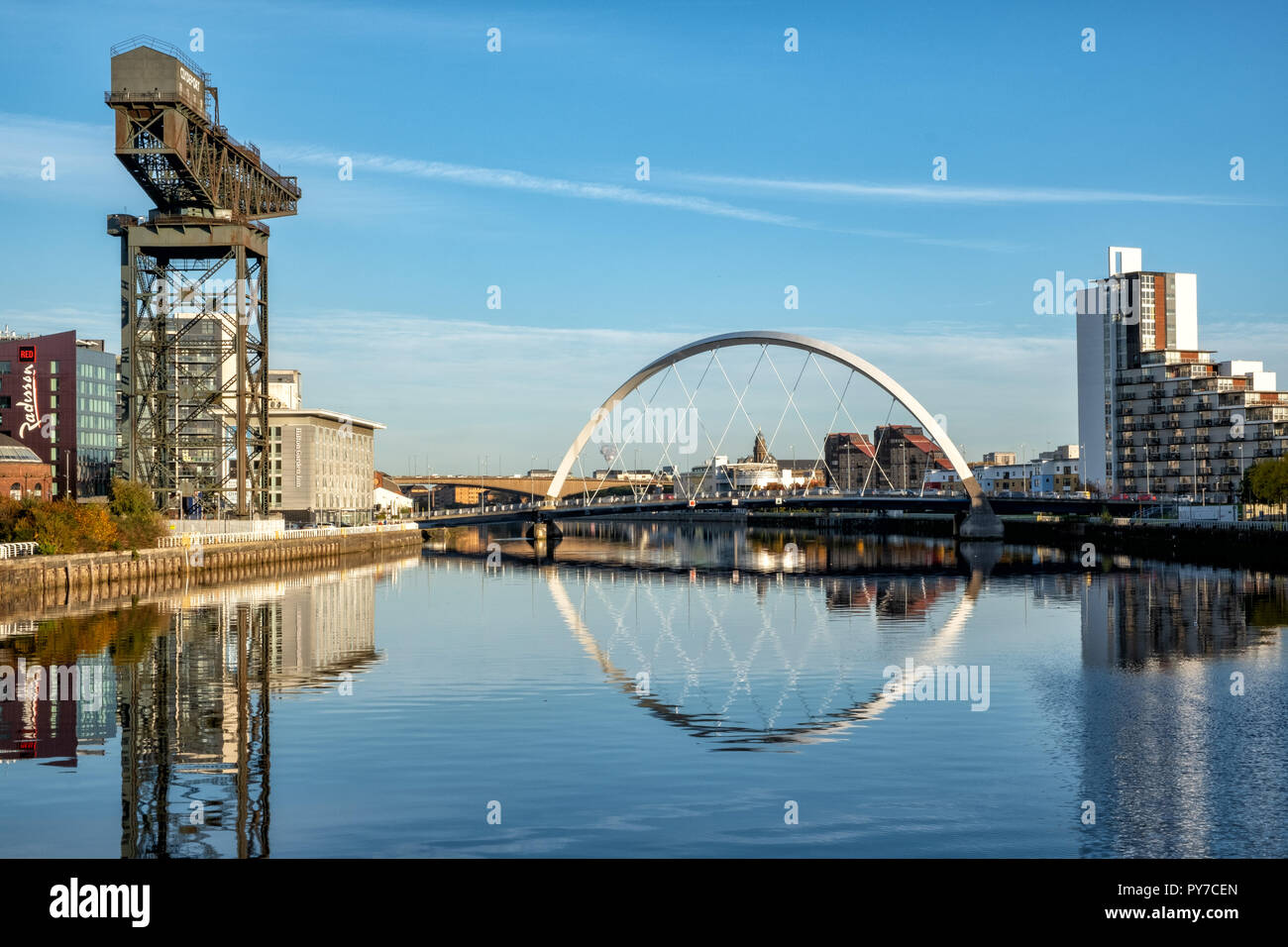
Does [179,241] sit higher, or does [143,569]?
[179,241]

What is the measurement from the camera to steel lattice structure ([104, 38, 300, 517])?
60438 millimetres

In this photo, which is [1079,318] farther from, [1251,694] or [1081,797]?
[1081,797]

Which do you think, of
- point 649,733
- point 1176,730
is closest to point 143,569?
point 649,733

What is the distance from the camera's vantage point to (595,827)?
15172mm

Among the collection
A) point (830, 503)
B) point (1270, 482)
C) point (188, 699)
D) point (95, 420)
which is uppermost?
point (95, 420)

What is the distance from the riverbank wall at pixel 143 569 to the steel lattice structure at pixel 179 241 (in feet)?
16.0

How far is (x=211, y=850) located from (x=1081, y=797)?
11.0m

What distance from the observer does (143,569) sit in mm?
55938

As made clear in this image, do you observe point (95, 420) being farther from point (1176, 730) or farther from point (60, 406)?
point (1176, 730)

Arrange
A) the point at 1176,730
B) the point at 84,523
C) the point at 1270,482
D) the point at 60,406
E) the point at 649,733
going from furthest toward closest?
the point at 60,406 < the point at 1270,482 < the point at 84,523 < the point at 649,733 < the point at 1176,730

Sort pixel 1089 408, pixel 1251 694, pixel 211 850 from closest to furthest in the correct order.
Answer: pixel 211 850, pixel 1251 694, pixel 1089 408

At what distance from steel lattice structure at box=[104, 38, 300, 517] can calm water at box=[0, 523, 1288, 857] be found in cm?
2547

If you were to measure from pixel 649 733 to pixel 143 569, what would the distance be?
4120 centimetres
